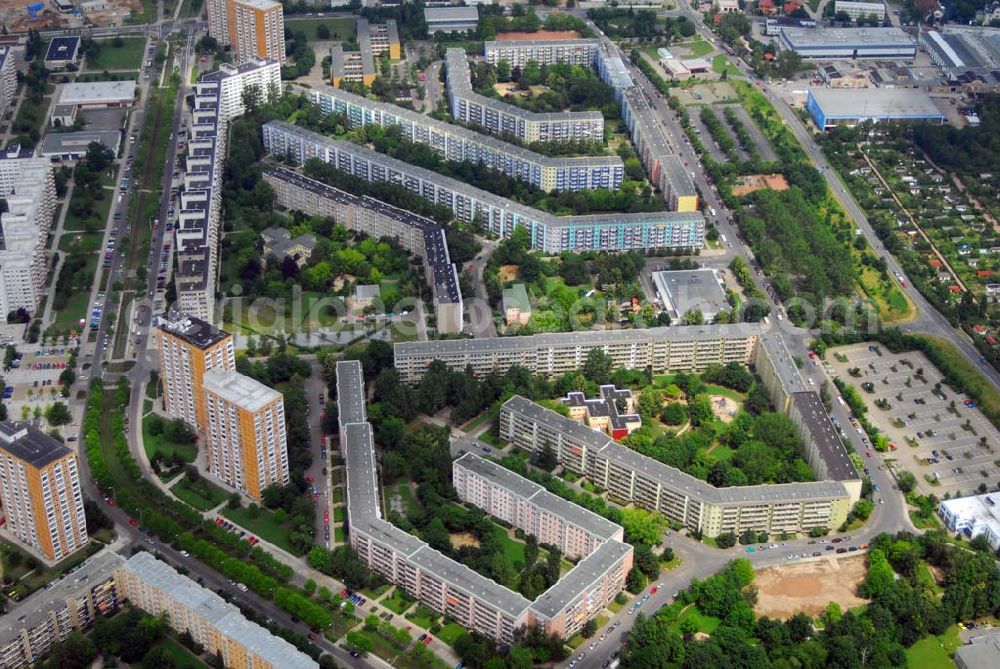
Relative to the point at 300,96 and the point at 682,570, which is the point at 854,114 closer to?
the point at 300,96

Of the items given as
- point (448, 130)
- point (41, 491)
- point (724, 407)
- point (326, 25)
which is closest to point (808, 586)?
point (724, 407)

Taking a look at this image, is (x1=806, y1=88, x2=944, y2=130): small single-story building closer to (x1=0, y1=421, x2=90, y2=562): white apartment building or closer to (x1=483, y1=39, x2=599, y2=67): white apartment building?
(x1=483, y1=39, x2=599, y2=67): white apartment building

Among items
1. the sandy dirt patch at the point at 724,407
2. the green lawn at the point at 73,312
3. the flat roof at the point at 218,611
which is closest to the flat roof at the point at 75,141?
the green lawn at the point at 73,312

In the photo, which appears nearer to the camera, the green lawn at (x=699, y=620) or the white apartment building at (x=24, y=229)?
the green lawn at (x=699, y=620)

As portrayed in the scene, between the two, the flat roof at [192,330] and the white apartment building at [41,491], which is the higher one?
the flat roof at [192,330]

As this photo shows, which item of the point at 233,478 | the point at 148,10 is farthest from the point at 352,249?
the point at 148,10

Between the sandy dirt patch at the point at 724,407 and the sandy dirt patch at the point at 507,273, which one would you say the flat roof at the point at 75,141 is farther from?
the sandy dirt patch at the point at 724,407
